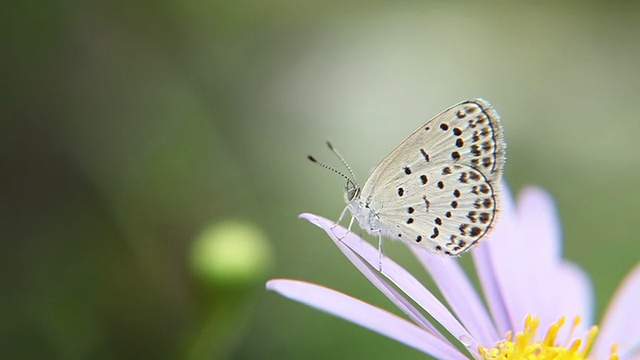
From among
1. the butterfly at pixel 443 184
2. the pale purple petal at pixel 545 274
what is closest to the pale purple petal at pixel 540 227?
the pale purple petal at pixel 545 274

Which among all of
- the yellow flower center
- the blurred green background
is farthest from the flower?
the blurred green background

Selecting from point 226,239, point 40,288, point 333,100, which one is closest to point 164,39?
point 333,100

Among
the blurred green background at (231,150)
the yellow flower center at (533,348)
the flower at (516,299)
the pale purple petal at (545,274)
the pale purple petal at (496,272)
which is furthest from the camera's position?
the blurred green background at (231,150)

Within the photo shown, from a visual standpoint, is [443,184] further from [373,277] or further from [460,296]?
[373,277]

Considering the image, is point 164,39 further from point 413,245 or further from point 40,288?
point 413,245

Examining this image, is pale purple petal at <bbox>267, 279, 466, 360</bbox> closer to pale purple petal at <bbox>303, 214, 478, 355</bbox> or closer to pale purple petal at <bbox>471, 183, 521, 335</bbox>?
pale purple petal at <bbox>303, 214, 478, 355</bbox>

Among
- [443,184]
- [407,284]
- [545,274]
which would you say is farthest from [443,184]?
[545,274]

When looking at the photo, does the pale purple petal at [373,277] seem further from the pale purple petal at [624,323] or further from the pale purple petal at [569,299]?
the pale purple petal at [624,323]

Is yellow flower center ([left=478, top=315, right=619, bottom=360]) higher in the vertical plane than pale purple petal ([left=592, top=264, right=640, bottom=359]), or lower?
lower
